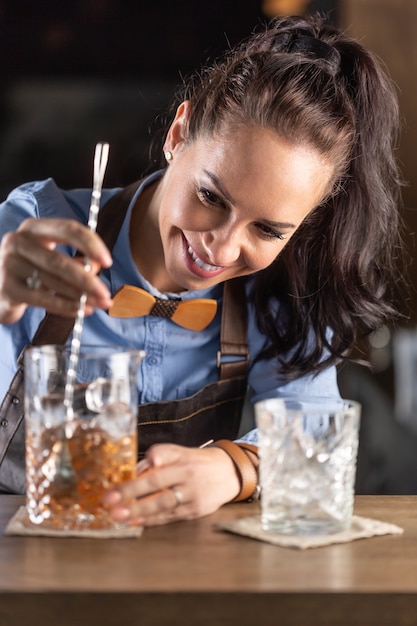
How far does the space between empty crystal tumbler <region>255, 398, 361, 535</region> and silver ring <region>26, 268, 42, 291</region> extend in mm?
317

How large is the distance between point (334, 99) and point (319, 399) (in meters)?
0.55

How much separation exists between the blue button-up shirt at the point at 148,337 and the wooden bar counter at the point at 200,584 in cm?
70

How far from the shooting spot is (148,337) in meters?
1.86

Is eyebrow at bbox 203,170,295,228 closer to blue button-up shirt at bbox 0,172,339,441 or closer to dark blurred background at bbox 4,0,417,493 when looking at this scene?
blue button-up shirt at bbox 0,172,339,441

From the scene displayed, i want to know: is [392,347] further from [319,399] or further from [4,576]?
[4,576]

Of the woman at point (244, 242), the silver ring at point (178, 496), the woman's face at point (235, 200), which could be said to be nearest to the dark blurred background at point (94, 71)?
the woman at point (244, 242)

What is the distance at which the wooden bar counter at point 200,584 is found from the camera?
95 centimetres

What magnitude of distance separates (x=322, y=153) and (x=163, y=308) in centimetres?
40

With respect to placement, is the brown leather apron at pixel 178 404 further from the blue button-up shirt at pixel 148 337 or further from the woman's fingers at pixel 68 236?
the woman's fingers at pixel 68 236

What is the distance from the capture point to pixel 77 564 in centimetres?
104

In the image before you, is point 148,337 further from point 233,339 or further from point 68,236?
point 68,236

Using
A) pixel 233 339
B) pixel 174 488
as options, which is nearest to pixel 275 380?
pixel 233 339

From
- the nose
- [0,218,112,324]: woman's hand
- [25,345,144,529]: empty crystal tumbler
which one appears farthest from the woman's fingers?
the nose

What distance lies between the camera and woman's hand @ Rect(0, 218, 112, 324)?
3.84 feet
